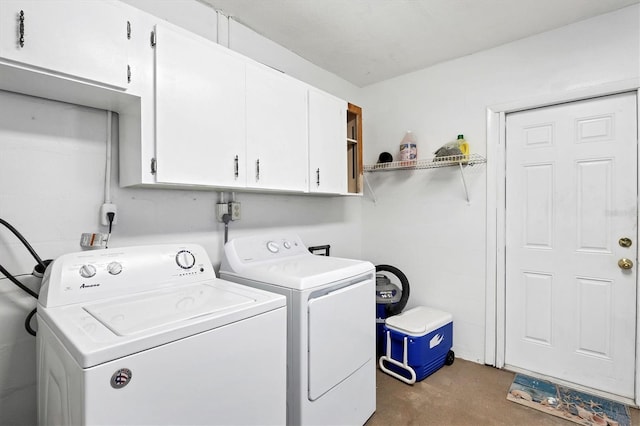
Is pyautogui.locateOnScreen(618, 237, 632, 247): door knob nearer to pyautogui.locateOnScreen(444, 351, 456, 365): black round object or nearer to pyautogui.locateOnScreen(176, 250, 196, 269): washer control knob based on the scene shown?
pyautogui.locateOnScreen(444, 351, 456, 365): black round object

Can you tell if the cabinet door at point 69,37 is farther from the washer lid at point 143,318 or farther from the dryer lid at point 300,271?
the dryer lid at point 300,271

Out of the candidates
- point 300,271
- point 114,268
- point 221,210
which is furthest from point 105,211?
point 300,271

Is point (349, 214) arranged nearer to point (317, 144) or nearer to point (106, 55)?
point (317, 144)

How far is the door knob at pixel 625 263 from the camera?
6.64 feet

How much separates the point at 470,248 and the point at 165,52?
8.07ft

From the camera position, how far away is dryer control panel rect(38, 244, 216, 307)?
1221 mm

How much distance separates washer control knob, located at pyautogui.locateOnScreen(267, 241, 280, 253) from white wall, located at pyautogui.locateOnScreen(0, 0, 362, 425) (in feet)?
1.18

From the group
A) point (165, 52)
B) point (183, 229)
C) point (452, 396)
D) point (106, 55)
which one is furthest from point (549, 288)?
point (106, 55)

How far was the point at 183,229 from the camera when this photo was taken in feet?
6.05

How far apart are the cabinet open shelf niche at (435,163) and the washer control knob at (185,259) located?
1795 millimetres

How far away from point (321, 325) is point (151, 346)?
81 cm

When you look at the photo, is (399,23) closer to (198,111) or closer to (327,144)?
(327,144)

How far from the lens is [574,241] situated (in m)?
2.21

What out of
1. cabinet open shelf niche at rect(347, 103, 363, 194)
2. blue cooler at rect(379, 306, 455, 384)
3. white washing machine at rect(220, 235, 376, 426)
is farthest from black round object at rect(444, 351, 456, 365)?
cabinet open shelf niche at rect(347, 103, 363, 194)
